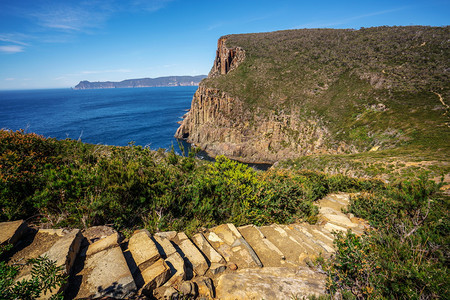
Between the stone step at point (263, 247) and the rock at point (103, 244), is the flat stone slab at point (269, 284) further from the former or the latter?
the rock at point (103, 244)

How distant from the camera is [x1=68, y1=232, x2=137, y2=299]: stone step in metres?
2.65

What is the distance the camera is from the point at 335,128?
43531 mm

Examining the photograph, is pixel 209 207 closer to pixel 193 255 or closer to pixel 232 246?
pixel 232 246

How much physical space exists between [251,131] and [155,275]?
5290 centimetres

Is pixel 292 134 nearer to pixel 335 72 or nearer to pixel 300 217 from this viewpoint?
pixel 335 72

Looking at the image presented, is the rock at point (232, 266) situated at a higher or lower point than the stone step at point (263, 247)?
higher

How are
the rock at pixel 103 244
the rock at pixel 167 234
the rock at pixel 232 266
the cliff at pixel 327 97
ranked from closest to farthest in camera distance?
the rock at pixel 103 244
the rock at pixel 232 266
the rock at pixel 167 234
the cliff at pixel 327 97

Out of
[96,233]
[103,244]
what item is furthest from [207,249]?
[96,233]

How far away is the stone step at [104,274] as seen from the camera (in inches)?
104

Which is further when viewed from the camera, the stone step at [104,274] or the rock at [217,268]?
the rock at [217,268]

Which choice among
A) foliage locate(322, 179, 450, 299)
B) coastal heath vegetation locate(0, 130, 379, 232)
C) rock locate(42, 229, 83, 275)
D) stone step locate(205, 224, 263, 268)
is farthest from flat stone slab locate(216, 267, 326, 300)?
rock locate(42, 229, 83, 275)

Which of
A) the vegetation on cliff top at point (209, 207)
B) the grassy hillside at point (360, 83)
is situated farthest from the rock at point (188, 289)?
the grassy hillside at point (360, 83)

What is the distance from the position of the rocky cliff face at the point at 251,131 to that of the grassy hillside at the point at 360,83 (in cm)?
208

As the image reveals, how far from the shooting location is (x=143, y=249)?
3.52 m
